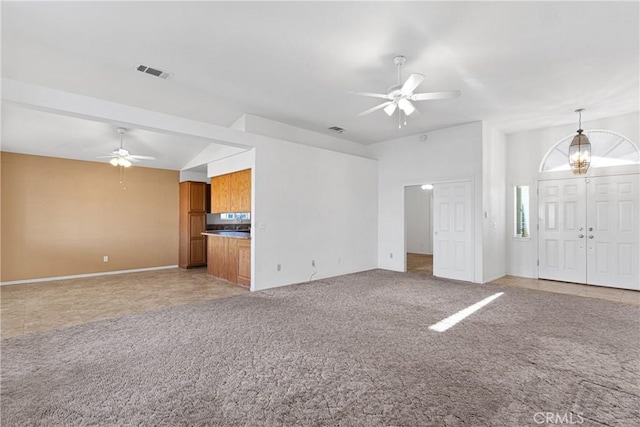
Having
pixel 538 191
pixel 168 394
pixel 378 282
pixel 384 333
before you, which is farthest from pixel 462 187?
pixel 168 394

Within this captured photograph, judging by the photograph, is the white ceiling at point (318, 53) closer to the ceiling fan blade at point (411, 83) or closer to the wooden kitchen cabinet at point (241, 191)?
the ceiling fan blade at point (411, 83)

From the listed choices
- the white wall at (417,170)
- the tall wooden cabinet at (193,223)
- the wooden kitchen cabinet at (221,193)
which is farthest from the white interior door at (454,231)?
the tall wooden cabinet at (193,223)

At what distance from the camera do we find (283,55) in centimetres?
363

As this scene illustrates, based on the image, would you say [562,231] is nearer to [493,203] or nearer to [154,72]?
[493,203]

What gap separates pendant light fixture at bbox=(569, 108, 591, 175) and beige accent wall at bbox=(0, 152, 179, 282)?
9000mm

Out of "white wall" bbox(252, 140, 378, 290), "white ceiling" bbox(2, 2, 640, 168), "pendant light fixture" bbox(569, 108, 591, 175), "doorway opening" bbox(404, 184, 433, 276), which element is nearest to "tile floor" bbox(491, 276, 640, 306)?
"pendant light fixture" bbox(569, 108, 591, 175)

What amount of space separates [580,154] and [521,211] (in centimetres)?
161

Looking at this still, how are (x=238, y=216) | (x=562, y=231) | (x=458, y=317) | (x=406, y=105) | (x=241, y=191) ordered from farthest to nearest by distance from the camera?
(x=238, y=216) → (x=562, y=231) → (x=241, y=191) → (x=458, y=317) → (x=406, y=105)

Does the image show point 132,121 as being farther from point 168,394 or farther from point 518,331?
point 518,331

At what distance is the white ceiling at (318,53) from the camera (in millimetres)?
2850

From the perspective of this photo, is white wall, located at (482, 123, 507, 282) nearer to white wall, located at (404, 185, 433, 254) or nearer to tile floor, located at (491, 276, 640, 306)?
tile floor, located at (491, 276, 640, 306)

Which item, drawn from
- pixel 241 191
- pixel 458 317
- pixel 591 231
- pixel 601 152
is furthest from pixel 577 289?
pixel 241 191

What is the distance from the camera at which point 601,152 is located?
19.0 feet

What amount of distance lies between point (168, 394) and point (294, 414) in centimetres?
97
